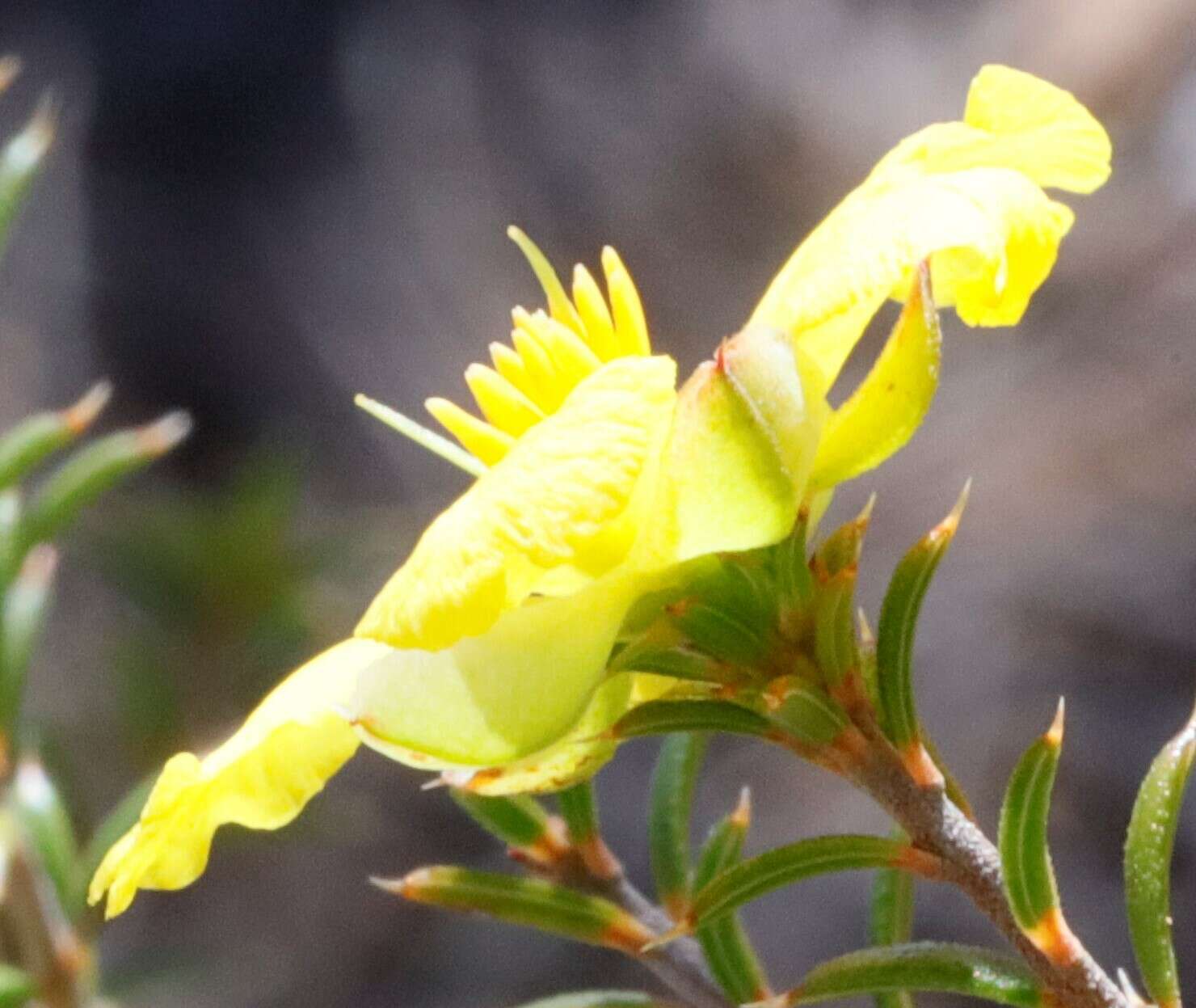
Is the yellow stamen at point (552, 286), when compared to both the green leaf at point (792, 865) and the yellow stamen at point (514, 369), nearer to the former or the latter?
the yellow stamen at point (514, 369)

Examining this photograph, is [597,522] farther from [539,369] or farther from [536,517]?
[539,369]

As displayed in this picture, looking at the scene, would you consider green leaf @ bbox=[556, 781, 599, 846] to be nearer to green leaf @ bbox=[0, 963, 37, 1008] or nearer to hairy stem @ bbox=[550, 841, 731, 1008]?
hairy stem @ bbox=[550, 841, 731, 1008]

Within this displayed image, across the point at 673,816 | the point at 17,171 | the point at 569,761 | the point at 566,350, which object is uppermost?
the point at 17,171

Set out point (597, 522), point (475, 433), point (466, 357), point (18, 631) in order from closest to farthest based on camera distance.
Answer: point (597, 522) < point (475, 433) < point (18, 631) < point (466, 357)

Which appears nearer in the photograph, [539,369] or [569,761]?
[569,761]

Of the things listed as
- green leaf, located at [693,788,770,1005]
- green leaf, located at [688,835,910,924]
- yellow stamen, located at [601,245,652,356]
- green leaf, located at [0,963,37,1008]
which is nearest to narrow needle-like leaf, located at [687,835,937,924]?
green leaf, located at [688,835,910,924]

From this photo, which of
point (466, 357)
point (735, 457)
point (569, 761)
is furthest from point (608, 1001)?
point (466, 357)
